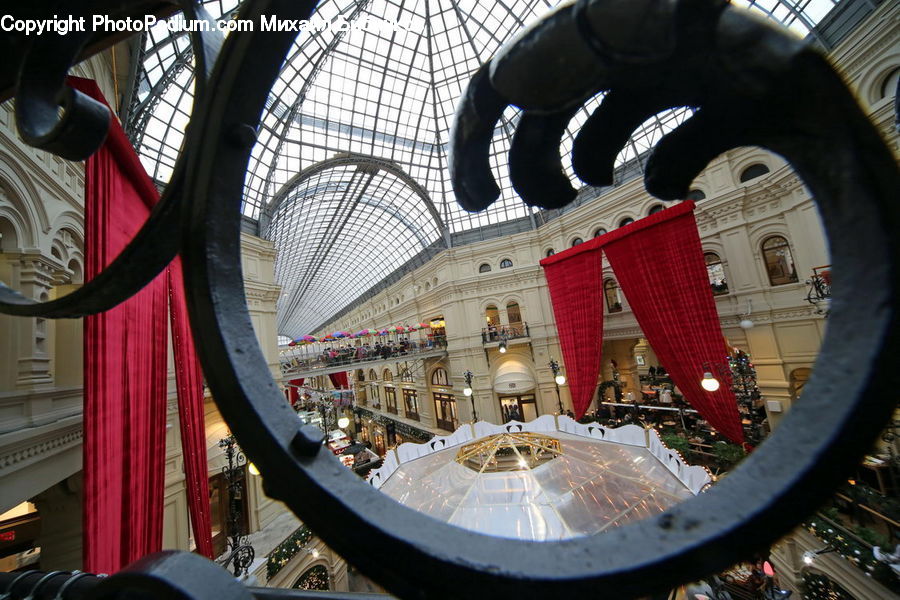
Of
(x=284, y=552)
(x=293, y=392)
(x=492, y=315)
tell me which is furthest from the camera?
(x=293, y=392)

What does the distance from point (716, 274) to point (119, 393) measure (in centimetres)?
1704

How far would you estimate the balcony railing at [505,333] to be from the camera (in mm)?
19719

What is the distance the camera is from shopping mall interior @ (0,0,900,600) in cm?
90

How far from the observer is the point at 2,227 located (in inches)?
171

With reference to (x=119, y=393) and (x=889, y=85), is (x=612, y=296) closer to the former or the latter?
(x=889, y=85)

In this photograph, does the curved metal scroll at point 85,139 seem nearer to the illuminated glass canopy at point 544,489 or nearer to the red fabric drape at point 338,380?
the illuminated glass canopy at point 544,489

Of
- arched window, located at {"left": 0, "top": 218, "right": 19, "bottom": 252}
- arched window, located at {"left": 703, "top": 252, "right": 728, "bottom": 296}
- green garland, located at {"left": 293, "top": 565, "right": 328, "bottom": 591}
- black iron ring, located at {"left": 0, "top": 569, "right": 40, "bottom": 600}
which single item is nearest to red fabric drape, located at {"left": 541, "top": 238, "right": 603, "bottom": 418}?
arched window, located at {"left": 703, "top": 252, "right": 728, "bottom": 296}

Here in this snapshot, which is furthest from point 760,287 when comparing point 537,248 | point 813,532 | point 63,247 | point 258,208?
point 258,208

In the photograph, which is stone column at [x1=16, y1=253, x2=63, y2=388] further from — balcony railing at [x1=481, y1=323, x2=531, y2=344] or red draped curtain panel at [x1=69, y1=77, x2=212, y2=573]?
balcony railing at [x1=481, y1=323, x2=531, y2=344]

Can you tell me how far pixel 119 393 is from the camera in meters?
2.62

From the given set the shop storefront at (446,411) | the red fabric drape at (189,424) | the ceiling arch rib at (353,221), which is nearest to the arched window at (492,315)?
the shop storefront at (446,411)

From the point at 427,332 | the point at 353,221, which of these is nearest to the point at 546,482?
the point at 427,332

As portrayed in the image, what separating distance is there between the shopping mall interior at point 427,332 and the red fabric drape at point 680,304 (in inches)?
2.8

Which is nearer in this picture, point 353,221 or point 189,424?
point 189,424
